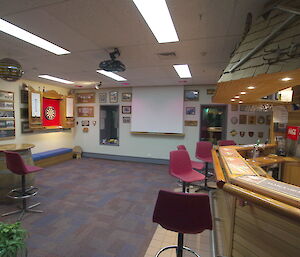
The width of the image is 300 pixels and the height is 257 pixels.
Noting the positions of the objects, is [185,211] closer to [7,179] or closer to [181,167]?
[181,167]

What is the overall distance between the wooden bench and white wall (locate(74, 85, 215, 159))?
0.85m

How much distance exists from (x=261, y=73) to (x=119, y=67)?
2063 millimetres

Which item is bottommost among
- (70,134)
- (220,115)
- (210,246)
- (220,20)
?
(210,246)

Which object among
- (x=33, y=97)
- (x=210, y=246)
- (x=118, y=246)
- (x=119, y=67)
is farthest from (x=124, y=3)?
(x=33, y=97)

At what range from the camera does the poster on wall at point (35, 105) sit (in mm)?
5289

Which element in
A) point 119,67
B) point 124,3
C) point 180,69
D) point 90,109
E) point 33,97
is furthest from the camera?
point 90,109

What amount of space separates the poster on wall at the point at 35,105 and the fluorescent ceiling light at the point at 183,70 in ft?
14.7

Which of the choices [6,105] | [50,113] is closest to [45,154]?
[50,113]

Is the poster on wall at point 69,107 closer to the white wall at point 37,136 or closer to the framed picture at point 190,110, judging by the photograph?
the white wall at point 37,136

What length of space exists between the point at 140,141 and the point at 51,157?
10.0 feet

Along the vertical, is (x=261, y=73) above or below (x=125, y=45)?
below

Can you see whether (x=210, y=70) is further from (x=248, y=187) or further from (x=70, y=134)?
(x=70, y=134)

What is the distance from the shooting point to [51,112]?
6184mm

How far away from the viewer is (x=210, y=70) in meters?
3.97
